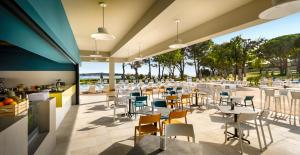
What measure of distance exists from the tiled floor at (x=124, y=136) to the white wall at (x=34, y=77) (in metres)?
2.01

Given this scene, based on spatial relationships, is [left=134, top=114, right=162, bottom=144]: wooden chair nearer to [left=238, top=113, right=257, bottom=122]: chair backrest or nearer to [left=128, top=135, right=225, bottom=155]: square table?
[left=128, top=135, right=225, bottom=155]: square table

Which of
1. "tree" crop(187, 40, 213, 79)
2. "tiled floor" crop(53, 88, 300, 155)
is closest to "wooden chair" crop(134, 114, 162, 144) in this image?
"tiled floor" crop(53, 88, 300, 155)

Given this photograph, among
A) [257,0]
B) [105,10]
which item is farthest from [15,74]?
[257,0]

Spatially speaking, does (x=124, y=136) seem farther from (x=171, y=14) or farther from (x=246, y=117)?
(x=171, y=14)

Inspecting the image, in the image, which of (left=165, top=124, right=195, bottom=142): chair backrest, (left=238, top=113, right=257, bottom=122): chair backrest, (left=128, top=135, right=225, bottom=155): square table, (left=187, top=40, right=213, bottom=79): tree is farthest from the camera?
(left=187, top=40, right=213, bottom=79): tree

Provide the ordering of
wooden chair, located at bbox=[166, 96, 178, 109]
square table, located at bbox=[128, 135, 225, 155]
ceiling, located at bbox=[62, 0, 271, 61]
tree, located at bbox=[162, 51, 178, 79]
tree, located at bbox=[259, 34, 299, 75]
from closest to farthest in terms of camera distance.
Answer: square table, located at bbox=[128, 135, 225, 155]
ceiling, located at bbox=[62, 0, 271, 61]
wooden chair, located at bbox=[166, 96, 178, 109]
tree, located at bbox=[162, 51, 178, 79]
tree, located at bbox=[259, 34, 299, 75]

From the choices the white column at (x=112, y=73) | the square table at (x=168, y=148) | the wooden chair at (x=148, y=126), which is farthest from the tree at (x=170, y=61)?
the square table at (x=168, y=148)

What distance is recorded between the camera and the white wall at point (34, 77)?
509 centimetres

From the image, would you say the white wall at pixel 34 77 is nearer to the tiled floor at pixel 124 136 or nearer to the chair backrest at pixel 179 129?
the tiled floor at pixel 124 136

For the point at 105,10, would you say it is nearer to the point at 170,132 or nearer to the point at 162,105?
the point at 162,105

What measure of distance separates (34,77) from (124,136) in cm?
471

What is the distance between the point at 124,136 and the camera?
153 inches

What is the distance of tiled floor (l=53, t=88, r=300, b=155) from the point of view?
10.3 feet

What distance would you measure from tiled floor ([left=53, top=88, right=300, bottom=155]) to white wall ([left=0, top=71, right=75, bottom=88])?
2007mm
